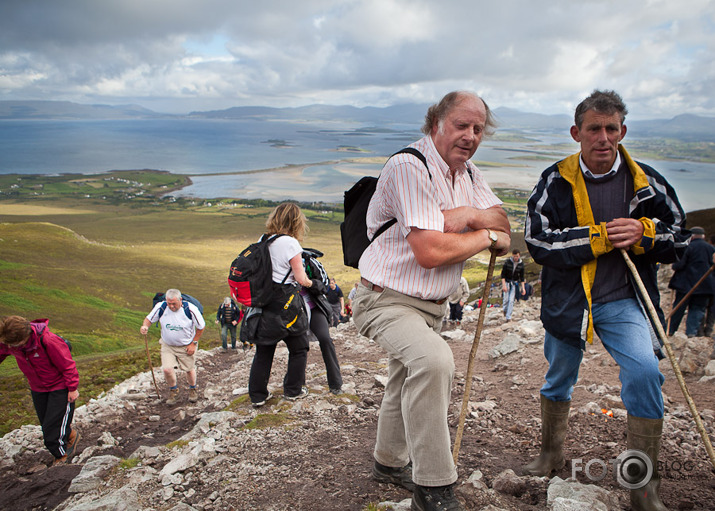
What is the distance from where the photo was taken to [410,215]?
301 cm

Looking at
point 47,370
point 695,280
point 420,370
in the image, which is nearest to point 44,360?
point 47,370

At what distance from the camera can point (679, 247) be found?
10.6 ft

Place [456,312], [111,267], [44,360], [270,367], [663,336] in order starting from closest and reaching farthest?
[663,336] → [44,360] → [270,367] → [456,312] → [111,267]

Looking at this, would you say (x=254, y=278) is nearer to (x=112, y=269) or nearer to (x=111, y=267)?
(x=112, y=269)

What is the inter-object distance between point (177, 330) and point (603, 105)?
833 centimetres

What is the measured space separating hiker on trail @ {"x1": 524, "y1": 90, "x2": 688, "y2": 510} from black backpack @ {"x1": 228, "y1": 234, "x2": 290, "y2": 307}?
3.51m

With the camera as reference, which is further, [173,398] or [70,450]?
[173,398]

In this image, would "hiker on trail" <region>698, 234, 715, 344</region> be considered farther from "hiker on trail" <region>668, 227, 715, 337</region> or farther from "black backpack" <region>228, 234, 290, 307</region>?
"black backpack" <region>228, 234, 290, 307</region>

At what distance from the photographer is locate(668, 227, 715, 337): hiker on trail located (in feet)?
31.3

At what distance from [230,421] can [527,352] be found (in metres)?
5.46

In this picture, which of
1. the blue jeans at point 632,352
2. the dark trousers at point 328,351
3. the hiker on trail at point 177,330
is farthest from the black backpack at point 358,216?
the hiker on trail at point 177,330

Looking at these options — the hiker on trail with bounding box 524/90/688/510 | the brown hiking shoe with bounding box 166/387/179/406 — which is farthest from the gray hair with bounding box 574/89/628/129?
the brown hiking shoe with bounding box 166/387/179/406

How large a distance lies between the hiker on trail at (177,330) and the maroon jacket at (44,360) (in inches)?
97.6

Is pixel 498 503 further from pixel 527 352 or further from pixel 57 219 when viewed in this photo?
pixel 57 219
